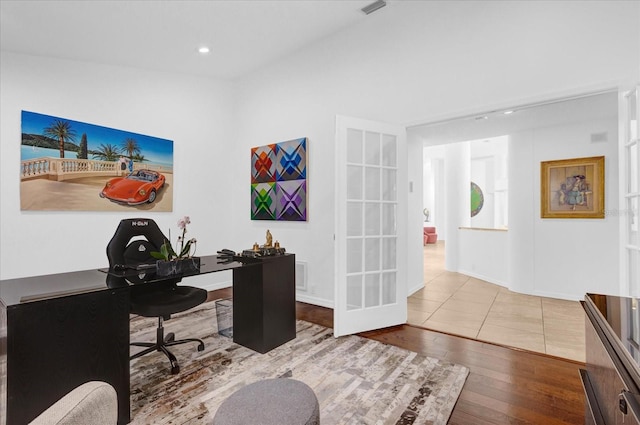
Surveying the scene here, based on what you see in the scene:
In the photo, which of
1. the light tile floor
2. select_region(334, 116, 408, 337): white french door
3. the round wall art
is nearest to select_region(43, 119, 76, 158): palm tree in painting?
select_region(334, 116, 408, 337): white french door

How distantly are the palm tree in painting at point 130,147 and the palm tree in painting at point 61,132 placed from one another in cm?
51

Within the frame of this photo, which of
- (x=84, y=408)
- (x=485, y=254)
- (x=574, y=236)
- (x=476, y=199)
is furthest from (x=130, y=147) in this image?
(x=476, y=199)

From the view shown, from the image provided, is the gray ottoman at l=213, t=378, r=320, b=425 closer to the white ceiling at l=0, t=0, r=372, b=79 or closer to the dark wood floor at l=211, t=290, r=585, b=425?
the dark wood floor at l=211, t=290, r=585, b=425

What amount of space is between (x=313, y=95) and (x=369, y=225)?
1947mm

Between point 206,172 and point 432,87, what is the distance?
10.7ft

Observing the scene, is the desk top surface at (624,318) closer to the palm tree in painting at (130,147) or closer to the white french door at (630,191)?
the white french door at (630,191)

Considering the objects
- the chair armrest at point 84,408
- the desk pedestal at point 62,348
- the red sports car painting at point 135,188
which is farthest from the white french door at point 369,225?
the red sports car painting at point 135,188

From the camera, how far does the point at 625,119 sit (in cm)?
225

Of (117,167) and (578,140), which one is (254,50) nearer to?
(117,167)

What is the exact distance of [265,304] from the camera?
2.65 metres

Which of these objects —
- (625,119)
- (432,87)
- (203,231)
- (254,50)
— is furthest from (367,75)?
(203,231)

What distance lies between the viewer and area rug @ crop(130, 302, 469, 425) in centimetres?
186

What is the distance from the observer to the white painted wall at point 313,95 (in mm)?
2562

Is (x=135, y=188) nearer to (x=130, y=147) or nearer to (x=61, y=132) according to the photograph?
(x=130, y=147)
